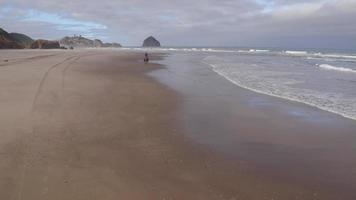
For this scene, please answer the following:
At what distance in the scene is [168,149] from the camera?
739 cm

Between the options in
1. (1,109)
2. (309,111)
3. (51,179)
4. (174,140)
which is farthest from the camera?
(309,111)

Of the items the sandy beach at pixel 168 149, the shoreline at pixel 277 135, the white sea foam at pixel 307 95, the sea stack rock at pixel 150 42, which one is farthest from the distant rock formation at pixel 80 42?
the sandy beach at pixel 168 149

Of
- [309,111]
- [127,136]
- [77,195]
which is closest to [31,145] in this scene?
[127,136]

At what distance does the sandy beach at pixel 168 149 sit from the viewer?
552cm

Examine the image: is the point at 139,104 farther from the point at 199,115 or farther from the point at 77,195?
the point at 77,195

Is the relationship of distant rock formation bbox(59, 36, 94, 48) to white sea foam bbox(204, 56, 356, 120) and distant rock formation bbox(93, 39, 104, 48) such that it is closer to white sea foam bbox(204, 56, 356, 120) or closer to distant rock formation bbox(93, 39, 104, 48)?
distant rock formation bbox(93, 39, 104, 48)

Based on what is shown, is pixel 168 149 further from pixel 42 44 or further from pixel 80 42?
pixel 80 42

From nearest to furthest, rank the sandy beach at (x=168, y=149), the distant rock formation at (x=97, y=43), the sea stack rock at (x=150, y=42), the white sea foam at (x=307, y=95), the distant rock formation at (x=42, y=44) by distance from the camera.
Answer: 1. the sandy beach at (x=168, y=149)
2. the white sea foam at (x=307, y=95)
3. the distant rock formation at (x=42, y=44)
4. the distant rock formation at (x=97, y=43)
5. the sea stack rock at (x=150, y=42)

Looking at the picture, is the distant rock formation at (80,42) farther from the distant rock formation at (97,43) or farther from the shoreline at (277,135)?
the shoreline at (277,135)

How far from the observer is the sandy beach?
5.52 m

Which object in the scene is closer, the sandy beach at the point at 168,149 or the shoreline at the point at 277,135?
the sandy beach at the point at 168,149

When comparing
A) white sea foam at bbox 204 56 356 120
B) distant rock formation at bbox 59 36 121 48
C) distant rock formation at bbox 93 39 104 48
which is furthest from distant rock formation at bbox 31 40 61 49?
white sea foam at bbox 204 56 356 120

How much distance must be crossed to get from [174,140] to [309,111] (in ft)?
17.4

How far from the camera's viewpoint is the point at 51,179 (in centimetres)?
565
